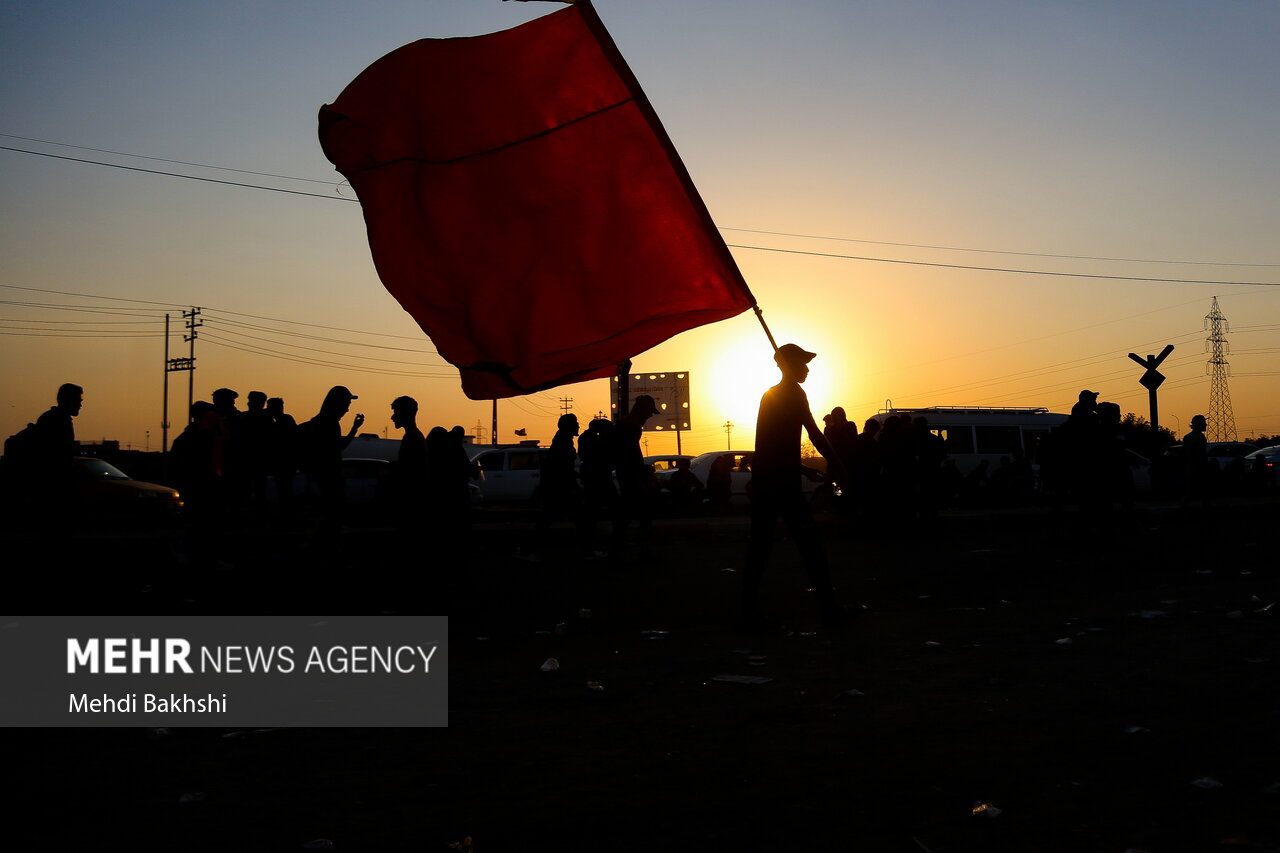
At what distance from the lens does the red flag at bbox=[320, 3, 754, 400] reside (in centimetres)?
619

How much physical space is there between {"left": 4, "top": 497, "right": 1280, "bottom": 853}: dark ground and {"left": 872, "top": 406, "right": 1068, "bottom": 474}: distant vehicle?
23.7 m

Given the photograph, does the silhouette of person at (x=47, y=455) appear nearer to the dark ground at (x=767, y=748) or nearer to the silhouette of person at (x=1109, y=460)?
the dark ground at (x=767, y=748)

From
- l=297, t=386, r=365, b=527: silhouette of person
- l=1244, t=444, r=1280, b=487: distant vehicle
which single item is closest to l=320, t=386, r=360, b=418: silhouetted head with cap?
l=297, t=386, r=365, b=527: silhouette of person

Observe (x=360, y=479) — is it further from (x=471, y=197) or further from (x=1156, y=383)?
(x=471, y=197)

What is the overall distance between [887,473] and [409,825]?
12.7 metres

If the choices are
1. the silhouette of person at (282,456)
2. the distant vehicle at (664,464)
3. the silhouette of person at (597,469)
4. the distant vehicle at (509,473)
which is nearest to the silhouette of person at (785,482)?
the silhouette of person at (597,469)

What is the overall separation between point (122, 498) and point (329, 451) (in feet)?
49.9

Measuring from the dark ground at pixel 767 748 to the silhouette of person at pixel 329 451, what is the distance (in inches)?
71.0

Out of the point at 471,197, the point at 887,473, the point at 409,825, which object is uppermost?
the point at 471,197

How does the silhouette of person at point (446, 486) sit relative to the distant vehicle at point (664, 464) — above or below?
below

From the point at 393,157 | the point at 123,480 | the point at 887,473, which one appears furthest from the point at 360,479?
the point at 393,157

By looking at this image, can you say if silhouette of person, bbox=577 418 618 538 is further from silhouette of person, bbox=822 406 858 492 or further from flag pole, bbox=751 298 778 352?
flag pole, bbox=751 298 778 352

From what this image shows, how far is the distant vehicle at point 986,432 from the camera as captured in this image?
32219mm

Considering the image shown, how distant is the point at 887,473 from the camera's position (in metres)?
15.6
